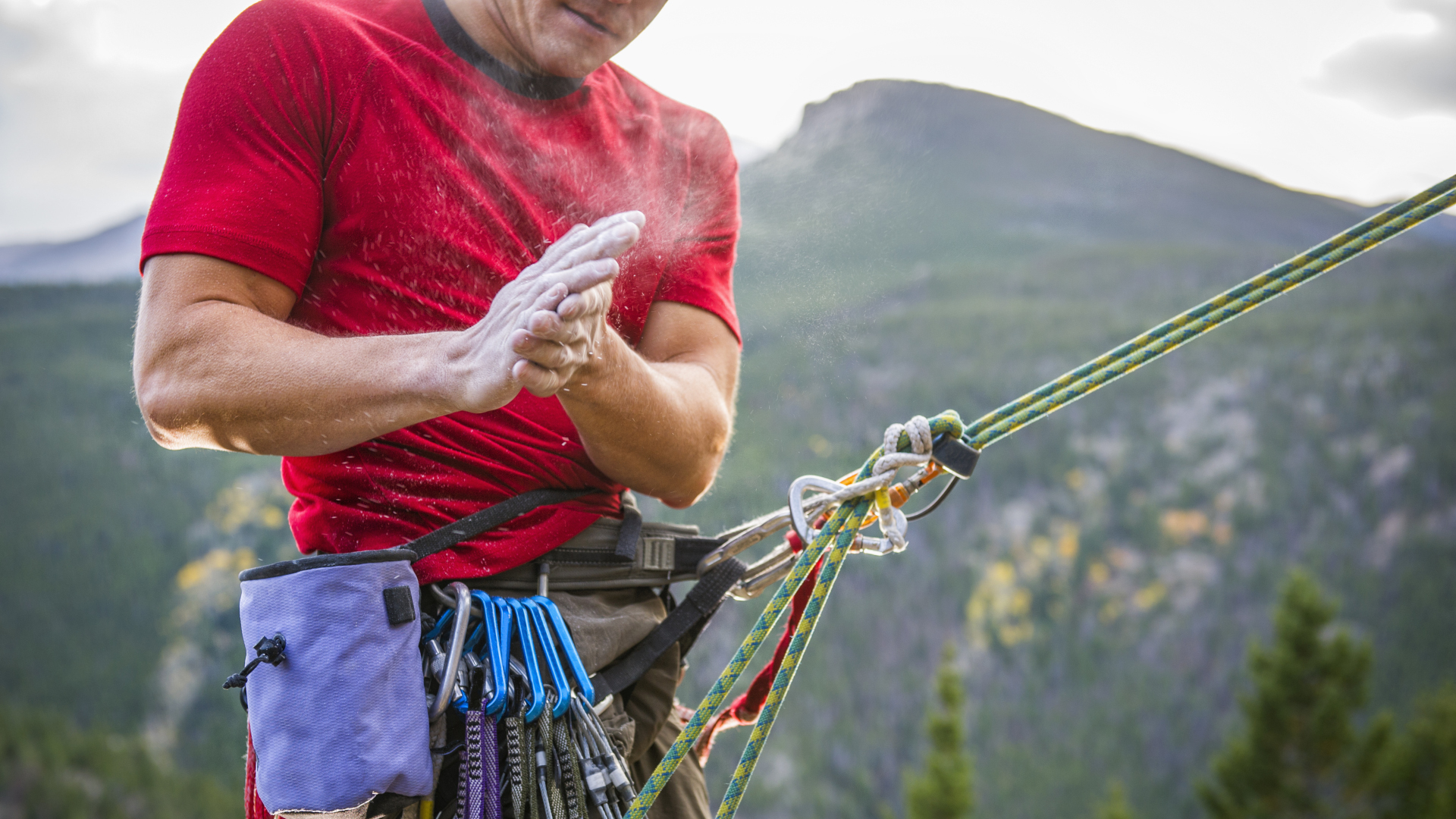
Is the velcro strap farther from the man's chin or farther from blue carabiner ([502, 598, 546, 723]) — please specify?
the man's chin

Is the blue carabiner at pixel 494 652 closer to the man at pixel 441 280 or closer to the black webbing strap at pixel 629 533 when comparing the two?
the man at pixel 441 280

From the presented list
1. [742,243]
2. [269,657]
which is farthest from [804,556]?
[742,243]

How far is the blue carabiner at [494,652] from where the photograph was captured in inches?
57.3

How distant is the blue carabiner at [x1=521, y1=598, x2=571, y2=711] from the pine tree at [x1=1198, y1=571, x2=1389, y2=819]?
76.1 ft

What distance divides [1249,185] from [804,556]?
50.7 m

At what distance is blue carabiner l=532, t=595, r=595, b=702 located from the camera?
154cm

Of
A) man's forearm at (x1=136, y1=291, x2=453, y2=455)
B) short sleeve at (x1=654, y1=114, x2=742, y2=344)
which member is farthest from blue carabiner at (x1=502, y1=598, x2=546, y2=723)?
short sleeve at (x1=654, y1=114, x2=742, y2=344)

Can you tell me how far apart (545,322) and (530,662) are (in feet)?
2.07

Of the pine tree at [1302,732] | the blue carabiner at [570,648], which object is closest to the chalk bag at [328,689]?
the blue carabiner at [570,648]

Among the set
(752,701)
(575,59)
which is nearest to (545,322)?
(575,59)

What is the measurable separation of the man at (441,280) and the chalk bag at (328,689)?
17 cm

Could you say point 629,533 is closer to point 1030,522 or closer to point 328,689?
point 328,689

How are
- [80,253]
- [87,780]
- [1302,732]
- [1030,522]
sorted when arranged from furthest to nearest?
[1030,522] → [87,780] → [80,253] → [1302,732]

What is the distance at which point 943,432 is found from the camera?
5.18 ft
